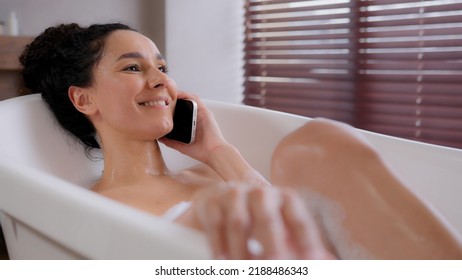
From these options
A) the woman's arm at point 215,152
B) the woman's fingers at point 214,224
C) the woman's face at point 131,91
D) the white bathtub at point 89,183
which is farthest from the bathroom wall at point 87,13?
the woman's fingers at point 214,224

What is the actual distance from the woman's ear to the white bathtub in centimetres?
17

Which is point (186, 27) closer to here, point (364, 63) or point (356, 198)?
point (364, 63)

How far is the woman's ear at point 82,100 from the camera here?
1.37 m

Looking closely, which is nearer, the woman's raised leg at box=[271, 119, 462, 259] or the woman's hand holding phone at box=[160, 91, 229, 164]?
the woman's raised leg at box=[271, 119, 462, 259]

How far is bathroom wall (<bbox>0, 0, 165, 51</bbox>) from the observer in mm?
2098

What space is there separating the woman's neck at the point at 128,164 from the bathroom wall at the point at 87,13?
947mm

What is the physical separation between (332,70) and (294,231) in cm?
202

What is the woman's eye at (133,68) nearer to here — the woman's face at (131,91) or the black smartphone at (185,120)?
the woman's face at (131,91)

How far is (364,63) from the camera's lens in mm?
2348

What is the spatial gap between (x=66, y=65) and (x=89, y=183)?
0.35 metres

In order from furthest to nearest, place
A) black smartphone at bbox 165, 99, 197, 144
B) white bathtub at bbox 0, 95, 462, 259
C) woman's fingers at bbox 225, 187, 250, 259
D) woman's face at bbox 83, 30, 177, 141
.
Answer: black smartphone at bbox 165, 99, 197, 144, woman's face at bbox 83, 30, 177, 141, white bathtub at bbox 0, 95, 462, 259, woman's fingers at bbox 225, 187, 250, 259

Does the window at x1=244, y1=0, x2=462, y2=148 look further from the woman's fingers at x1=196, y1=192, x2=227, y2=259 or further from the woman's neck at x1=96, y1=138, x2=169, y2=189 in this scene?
the woman's fingers at x1=196, y1=192, x2=227, y2=259

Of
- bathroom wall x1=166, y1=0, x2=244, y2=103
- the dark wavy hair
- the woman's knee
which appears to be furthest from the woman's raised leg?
bathroom wall x1=166, y1=0, x2=244, y2=103
